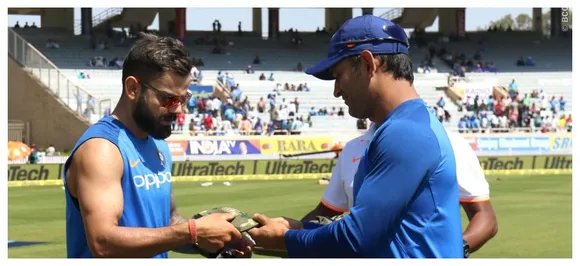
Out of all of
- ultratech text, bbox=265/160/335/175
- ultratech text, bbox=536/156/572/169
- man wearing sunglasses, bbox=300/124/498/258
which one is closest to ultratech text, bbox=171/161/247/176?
ultratech text, bbox=265/160/335/175

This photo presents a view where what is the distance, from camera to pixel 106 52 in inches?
2050

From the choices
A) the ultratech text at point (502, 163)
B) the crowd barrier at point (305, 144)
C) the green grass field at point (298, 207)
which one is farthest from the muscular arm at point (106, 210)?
the ultratech text at point (502, 163)

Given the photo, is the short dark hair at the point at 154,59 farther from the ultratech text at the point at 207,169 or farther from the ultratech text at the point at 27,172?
the ultratech text at the point at 207,169

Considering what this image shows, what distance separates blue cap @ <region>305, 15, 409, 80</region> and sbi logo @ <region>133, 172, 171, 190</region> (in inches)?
47.4

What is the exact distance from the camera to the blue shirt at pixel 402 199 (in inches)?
154

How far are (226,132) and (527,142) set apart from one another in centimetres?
1177

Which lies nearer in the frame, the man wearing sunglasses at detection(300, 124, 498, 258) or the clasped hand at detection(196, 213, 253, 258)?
the clasped hand at detection(196, 213, 253, 258)

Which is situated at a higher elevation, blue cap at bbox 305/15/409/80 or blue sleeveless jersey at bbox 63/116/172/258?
blue cap at bbox 305/15/409/80

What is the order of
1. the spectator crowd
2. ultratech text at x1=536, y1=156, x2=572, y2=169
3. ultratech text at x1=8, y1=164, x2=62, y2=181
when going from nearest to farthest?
ultratech text at x1=8, y1=164, x2=62, y2=181 < ultratech text at x1=536, y1=156, x2=572, y2=169 < the spectator crowd

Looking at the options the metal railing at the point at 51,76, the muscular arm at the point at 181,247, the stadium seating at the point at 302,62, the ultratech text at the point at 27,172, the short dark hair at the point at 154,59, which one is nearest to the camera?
the muscular arm at the point at 181,247

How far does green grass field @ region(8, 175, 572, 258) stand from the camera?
15836mm

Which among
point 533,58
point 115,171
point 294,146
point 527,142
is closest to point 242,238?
point 115,171

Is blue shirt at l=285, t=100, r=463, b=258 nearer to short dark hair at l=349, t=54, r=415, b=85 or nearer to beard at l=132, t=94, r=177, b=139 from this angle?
short dark hair at l=349, t=54, r=415, b=85

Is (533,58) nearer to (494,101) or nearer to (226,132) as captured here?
(494,101)
